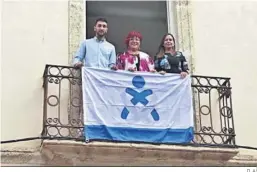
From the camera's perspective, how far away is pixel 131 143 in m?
8.91

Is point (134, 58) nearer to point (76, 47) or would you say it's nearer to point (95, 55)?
point (95, 55)

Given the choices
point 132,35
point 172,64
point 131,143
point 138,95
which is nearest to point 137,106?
point 138,95

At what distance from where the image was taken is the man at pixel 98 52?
941cm

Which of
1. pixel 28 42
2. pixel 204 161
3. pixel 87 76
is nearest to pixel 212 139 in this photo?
pixel 204 161

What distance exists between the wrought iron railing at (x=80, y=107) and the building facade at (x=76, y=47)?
3 centimetres

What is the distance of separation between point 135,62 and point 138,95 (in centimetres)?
46

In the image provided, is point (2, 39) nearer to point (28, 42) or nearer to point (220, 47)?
point (28, 42)

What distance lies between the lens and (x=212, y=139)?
A: 9.32 meters

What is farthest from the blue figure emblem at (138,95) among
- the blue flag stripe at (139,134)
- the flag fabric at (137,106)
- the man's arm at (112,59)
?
the man's arm at (112,59)

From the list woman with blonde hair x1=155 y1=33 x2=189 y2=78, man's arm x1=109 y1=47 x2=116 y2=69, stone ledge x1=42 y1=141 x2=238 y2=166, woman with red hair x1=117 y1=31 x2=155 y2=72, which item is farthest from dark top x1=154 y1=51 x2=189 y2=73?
stone ledge x1=42 y1=141 x2=238 y2=166

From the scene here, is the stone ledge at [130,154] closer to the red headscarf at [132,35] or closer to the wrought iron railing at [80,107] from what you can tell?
the wrought iron railing at [80,107]

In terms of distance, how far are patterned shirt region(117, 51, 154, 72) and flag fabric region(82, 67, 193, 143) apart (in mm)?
153

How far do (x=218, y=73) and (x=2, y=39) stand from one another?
2.72m

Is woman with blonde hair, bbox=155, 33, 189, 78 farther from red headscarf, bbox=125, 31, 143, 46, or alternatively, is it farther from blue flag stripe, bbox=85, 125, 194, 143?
blue flag stripe, bbox=85, 125, 194, 143
